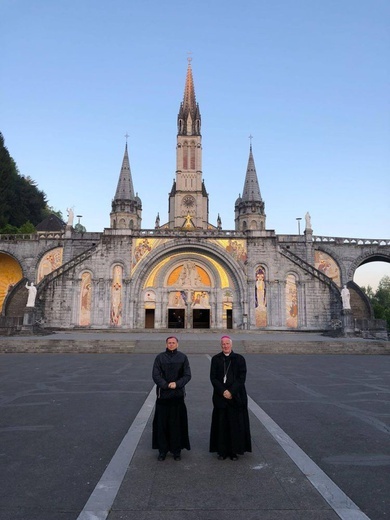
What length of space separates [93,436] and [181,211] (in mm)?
58131

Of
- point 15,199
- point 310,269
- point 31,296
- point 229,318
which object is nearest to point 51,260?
point 31,296

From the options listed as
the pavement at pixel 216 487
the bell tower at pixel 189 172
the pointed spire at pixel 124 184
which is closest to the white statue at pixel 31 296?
the pavement at pixel 216 487

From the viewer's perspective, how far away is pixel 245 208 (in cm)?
5831

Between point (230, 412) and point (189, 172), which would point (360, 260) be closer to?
point (230, 412)

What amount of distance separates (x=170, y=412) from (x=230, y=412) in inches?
30.0

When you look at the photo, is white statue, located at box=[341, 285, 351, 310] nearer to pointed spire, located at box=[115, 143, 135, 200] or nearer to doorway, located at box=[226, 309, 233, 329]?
doorway, located at box=[226, 309, 233, 329]

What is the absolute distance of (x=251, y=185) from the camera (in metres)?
58.8

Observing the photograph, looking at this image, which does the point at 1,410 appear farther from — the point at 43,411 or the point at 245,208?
the point at 245,208

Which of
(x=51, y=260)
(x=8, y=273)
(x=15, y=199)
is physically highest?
(x=15, y=199)

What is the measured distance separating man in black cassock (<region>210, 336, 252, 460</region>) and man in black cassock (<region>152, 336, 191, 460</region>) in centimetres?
40

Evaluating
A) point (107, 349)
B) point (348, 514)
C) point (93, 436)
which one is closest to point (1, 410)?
point (93, 436)

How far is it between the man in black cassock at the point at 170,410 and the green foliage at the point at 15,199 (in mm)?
44093

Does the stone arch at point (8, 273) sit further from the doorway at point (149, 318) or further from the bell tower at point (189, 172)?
the bell tower at point (189, 172)

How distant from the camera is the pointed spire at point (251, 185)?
5844 centimetres
